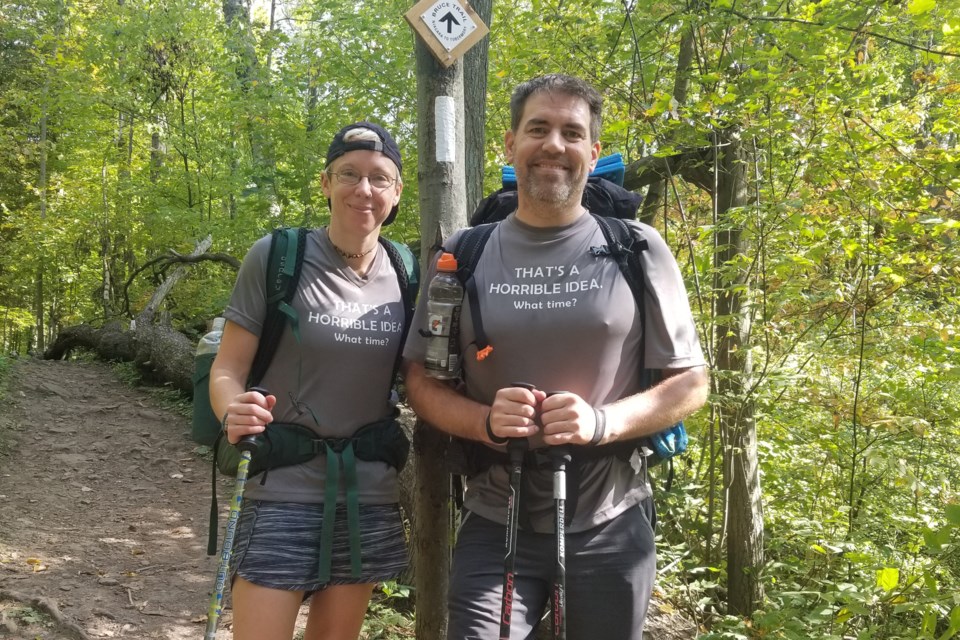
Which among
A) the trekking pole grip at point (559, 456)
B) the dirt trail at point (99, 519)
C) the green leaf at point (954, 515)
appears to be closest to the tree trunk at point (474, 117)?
the trekking pole grip at point (559, 456)

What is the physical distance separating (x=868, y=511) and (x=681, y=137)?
9.93 feet

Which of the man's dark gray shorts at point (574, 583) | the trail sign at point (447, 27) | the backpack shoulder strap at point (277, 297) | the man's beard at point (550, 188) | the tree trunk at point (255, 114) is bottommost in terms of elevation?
the man's dark gray shorts at point (574, 583)

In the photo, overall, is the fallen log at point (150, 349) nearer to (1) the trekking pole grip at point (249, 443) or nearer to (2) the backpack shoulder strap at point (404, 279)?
(2) the backpack shoulder strap at point (404, 279)

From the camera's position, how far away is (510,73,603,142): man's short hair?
2.46 meters

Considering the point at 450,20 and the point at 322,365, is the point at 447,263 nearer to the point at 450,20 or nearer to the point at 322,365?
the point at 322,365

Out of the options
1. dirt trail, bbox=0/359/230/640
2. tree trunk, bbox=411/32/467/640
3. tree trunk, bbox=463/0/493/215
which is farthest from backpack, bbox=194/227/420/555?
dirt trail, bbox=0/359/230/640

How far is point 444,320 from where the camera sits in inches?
94.9

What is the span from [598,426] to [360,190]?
128 centimetres

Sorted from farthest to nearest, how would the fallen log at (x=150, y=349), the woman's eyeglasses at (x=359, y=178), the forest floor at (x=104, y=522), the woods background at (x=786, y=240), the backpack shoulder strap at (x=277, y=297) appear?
1. the fallen log at (x=150, y=349)
2. the forest floor at (x=104, y=522)
3. the woods background at (x=786, y=240)
4. the woman's eyeglasses at (x=359, y=178)
5. the backpack shoulder strap at (x=277, y=297)

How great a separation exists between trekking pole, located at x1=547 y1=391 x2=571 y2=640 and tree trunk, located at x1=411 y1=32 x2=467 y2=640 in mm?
1085

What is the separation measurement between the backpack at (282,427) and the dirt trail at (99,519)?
2.42m

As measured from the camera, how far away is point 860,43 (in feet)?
16.6

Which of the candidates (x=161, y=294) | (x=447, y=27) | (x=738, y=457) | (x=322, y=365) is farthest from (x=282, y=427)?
(x=161, y=294)

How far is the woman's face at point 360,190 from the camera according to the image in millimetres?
2693
